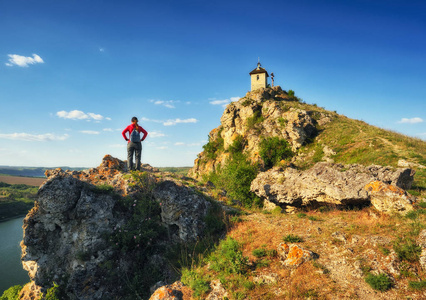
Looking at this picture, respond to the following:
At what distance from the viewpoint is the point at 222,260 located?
24.7 ft

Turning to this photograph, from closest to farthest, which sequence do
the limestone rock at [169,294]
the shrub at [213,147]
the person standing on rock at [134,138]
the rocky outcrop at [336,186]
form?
the limestone rock at [169,294]
the rocky outcrop at [336,186]
the person standing on rock at [134,138]
the shrub at [213,147]

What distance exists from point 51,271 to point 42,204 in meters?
3.01

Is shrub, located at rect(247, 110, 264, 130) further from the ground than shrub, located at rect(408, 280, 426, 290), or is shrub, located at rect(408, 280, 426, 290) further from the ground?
shrub, located at rect(247, 110, 264, 130)

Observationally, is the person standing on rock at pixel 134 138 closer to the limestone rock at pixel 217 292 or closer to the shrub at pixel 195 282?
the shrub at pixel 195 282

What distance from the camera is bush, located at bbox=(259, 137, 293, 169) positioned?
4093 cm

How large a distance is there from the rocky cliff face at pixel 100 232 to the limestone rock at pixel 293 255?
3898 mm

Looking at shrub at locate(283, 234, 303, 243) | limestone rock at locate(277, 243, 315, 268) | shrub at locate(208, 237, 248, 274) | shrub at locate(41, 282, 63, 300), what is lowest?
shrub at locate(41, 282, 63, 300)

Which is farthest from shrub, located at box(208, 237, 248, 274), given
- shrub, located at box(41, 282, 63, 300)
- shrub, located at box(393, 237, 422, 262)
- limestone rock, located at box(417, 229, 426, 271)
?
shrub, located at box(41, 282, 63, 300)

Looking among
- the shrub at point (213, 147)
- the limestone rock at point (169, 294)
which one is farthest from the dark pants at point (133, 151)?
the shrub at point (213, 147)

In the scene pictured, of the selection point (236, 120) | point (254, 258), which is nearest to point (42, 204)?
point (254, 258)

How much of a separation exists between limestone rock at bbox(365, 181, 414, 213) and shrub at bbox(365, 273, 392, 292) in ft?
13.8

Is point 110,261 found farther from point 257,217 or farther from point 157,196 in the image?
point 257,217

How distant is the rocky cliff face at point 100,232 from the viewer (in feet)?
27.9

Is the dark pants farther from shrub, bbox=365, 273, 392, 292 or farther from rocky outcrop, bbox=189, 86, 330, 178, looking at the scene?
rocky outcrop, bbox=189, 86, 330, 178
